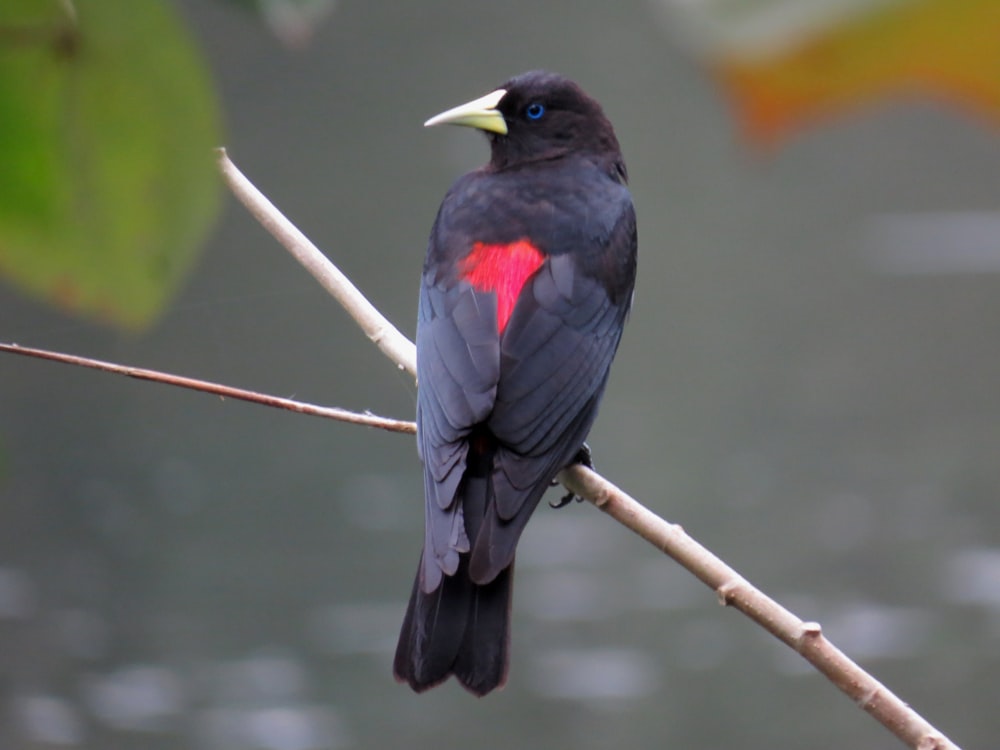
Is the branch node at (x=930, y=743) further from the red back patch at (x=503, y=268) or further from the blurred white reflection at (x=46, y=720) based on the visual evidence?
the blurred white reflection at (x=46, y=720)

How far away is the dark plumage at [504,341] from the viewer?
6.43 ft

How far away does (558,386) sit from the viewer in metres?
2.18

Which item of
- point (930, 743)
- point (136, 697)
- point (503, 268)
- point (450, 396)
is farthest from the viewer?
point (136, 697)

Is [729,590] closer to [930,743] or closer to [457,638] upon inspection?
Result: [930,743]

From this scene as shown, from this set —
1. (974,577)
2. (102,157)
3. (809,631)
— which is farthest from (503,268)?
(974,577)

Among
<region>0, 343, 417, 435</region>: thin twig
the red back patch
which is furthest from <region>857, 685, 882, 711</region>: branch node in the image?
the red back patch

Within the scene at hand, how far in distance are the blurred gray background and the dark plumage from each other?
146 inches

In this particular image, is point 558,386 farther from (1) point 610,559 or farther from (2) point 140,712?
(1) point 610,559

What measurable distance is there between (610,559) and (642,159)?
265cm

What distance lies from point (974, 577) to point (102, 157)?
972cm

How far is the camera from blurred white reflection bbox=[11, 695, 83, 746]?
26.0ft

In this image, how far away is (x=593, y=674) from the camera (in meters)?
8.77

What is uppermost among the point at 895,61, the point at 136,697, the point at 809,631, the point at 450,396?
the point at 136,697

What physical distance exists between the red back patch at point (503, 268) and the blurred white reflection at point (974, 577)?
773 centimetres
